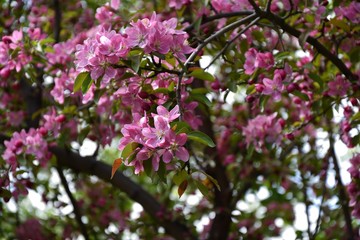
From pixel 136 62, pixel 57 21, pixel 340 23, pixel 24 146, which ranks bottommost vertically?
pixel 136 62

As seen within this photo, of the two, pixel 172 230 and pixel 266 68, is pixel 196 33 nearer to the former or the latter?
pixel 266 68

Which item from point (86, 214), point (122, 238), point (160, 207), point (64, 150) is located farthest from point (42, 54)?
point (86, 214)

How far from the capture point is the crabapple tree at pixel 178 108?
1630 millimetres

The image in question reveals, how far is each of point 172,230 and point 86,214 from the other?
0.98 metres

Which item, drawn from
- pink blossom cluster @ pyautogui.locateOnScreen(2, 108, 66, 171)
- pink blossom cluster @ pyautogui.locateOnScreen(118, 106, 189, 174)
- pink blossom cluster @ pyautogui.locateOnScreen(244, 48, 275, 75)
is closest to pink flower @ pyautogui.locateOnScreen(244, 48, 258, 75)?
pink blossom cluster @ pyautogui.locateOnScreen(244, 48, 275, 75)

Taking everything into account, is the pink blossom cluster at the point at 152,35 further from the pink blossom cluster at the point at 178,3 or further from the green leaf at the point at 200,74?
the pink blossom cluster at the point at 178,3

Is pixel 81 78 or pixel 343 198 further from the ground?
pixel 343 198

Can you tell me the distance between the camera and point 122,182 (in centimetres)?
325

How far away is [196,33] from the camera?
229cm

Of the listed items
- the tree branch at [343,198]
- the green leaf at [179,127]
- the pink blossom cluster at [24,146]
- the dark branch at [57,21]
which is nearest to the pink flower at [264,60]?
the green leaf at [179,127]

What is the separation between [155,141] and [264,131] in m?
1.37

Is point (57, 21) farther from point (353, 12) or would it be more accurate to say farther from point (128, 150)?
point (128, 150)

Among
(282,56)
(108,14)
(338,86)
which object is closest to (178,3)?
(108,14)

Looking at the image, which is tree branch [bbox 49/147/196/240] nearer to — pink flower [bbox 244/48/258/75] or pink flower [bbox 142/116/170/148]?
pink flower [bbox 244/48/258/75]
